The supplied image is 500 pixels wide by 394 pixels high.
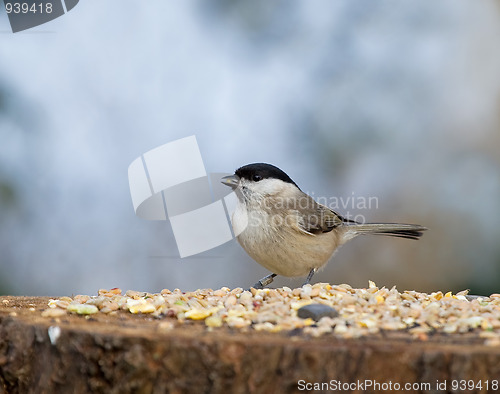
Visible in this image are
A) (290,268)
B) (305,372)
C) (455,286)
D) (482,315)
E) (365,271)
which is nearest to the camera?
(305,372)

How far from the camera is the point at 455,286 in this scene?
12.7ft

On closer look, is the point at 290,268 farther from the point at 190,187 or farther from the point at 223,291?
the point at 190,187

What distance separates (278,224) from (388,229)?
855mm

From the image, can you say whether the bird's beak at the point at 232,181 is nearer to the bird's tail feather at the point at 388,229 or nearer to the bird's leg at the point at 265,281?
the bird's leg at the point at 265,281

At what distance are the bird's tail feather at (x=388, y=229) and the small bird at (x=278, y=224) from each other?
0.85 ft

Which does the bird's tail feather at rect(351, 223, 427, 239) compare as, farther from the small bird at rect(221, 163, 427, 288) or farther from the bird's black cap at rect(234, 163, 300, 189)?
the bird's black cap at rect(234, 163, 300, 189)

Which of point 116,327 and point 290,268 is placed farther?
point 290,268

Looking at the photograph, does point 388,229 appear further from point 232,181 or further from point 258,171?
point 232,181

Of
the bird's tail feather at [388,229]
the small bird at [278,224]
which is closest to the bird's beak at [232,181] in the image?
the small bird at [278,224]

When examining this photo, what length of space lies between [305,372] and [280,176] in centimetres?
171

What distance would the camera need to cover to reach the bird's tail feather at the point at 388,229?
3.47 m

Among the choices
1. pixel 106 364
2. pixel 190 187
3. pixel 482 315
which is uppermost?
pixel 190 187

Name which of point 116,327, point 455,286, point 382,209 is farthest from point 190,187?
point 116,327

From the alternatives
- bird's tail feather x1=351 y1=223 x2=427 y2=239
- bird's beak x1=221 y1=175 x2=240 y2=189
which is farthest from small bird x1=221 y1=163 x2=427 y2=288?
bird's tail feather x1=351 y1=223 x2=427 y2=239
